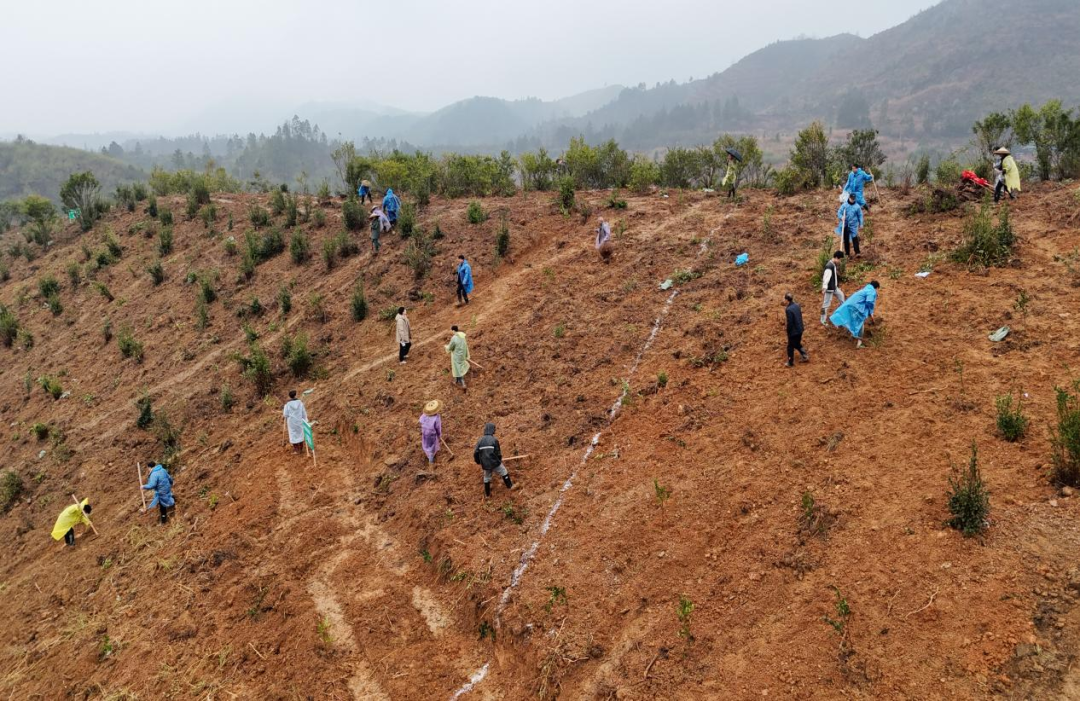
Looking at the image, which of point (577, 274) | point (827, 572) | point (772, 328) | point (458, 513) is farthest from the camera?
point (577, 274)

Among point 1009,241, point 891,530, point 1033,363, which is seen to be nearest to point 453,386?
point 891,530

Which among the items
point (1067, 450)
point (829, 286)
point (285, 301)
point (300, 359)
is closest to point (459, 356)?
point (300, 359)

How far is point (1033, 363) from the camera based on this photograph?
730 cm

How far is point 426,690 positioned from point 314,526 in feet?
11.6

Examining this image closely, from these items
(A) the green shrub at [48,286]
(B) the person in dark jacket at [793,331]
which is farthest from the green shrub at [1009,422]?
(A) the green shrub at [48,286]

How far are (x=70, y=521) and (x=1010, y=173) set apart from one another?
63.6ft

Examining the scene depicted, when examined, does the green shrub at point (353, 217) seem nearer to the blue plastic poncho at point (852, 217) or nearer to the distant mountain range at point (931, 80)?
the blue plastic poncho at point (852, 217)

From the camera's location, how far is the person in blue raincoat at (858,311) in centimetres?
841

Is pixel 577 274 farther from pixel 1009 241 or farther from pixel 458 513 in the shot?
pixel 1009 241

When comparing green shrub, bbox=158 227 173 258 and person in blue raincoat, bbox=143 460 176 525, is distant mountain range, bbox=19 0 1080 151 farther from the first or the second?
person in blue raincoat, bbox=143 460 176 525

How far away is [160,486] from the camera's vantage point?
32.1ft

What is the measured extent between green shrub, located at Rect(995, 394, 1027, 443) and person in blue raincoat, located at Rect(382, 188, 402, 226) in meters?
15.3

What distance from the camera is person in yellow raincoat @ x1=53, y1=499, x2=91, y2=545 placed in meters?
10.1

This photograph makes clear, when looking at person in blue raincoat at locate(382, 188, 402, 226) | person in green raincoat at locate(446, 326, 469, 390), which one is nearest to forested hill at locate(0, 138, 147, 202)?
person in blue raincoat at locate(382, 188, 402, 226)
